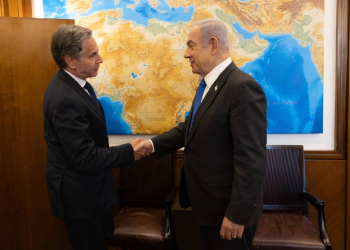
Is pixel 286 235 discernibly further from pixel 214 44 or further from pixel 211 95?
pixel 214 44

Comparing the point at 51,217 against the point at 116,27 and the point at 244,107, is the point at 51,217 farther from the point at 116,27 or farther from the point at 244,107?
the point at 244,107

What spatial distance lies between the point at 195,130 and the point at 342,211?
1956 millimetres

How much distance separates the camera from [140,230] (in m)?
2.25

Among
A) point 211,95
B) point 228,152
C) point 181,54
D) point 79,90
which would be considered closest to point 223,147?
point 228,152

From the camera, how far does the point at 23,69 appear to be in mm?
2436

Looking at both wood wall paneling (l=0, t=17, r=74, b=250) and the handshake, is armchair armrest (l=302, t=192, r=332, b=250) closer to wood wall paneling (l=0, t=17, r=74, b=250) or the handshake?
the handshake

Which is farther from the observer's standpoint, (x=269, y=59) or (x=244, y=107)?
(x=269, y=59)

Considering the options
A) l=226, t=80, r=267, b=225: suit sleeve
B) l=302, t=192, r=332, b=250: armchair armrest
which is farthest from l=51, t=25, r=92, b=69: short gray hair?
l=302, t=192, r=332, b=250: armchair armrest

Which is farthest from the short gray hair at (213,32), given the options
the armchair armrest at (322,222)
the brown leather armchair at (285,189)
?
the armchair armrest at (322,222)

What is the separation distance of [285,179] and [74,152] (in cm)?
178

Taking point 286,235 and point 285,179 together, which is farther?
point 285,179

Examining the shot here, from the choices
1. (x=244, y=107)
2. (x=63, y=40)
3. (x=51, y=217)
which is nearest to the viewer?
(x=244, y=107)

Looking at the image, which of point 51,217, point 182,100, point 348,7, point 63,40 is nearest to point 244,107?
point 63,40

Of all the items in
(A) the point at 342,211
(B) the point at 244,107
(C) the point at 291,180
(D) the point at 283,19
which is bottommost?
(A) the point at 342,211
